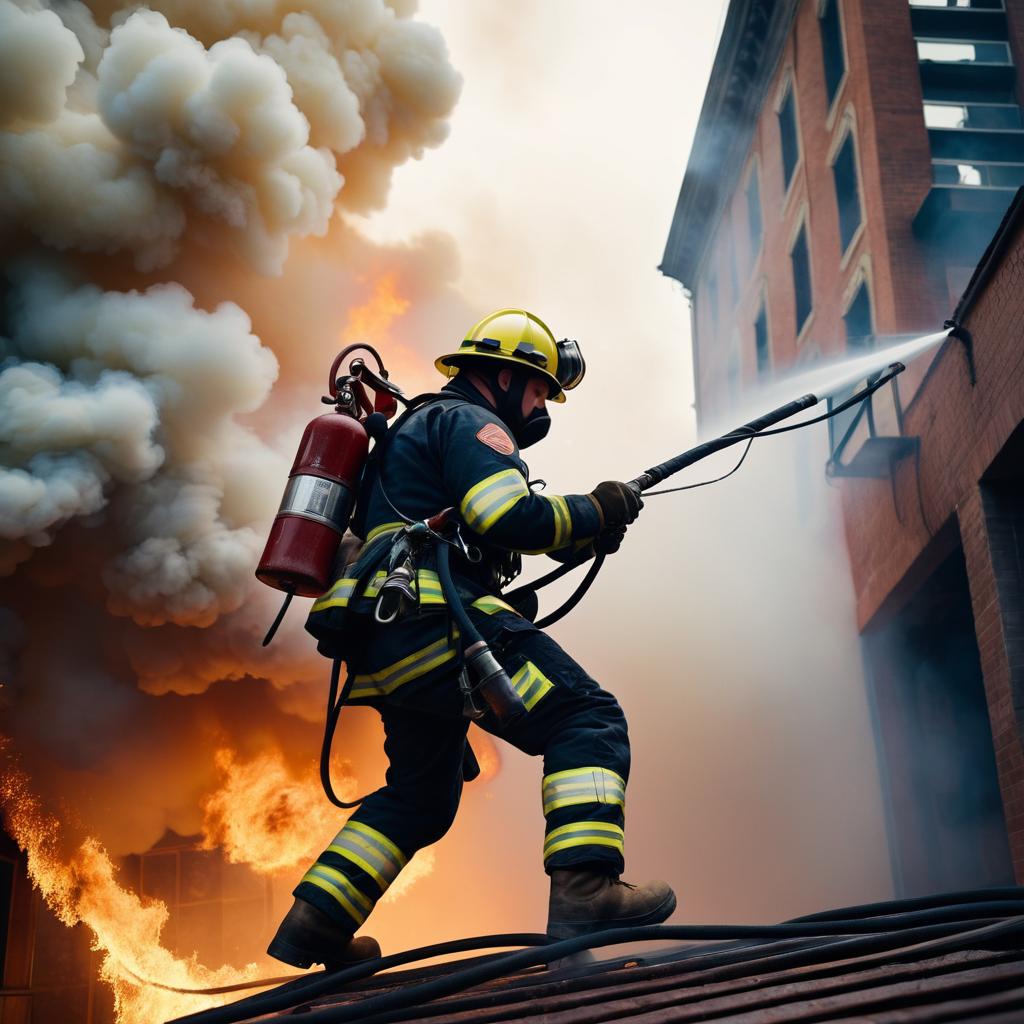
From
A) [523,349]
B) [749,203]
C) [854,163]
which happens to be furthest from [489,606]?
[749,203]

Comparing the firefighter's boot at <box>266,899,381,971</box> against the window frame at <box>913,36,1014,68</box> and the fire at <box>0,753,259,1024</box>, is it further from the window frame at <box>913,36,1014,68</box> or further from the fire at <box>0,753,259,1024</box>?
the window frame at <box>913,36,1014,68</box>

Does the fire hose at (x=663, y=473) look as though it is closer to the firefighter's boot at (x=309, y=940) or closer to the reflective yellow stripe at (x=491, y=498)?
the reflective yellow stripe at (x=491, y=498)

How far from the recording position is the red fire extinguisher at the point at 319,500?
3.20 metres

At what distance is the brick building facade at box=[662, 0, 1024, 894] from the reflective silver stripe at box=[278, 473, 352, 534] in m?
3.62

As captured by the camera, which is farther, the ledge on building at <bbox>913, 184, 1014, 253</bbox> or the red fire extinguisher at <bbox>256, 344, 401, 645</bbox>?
the ledge on building at <bbox>913, 184, 1014, 253</bbox>

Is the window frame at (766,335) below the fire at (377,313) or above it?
above

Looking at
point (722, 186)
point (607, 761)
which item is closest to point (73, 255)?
point (607, 761)

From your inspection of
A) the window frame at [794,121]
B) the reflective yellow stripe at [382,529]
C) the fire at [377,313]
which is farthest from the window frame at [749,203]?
the reflective yellow stripe at [382,529]

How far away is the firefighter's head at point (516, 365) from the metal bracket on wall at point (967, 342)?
10.8ft

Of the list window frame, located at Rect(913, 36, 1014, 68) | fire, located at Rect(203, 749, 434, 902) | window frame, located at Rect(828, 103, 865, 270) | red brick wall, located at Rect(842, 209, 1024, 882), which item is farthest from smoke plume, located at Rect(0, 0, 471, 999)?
window frame, located at Rect(913, 36, 1014, 68)

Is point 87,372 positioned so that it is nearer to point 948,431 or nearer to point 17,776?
point 17,776

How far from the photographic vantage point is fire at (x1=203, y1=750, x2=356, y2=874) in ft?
25.1

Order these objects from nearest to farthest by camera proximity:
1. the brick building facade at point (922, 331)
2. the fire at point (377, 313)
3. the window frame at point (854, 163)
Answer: the brick building facade at point (922, 331)
the fire at point (377, 313)
the window frame at point (854, 163)

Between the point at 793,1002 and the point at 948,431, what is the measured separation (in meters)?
5.35
